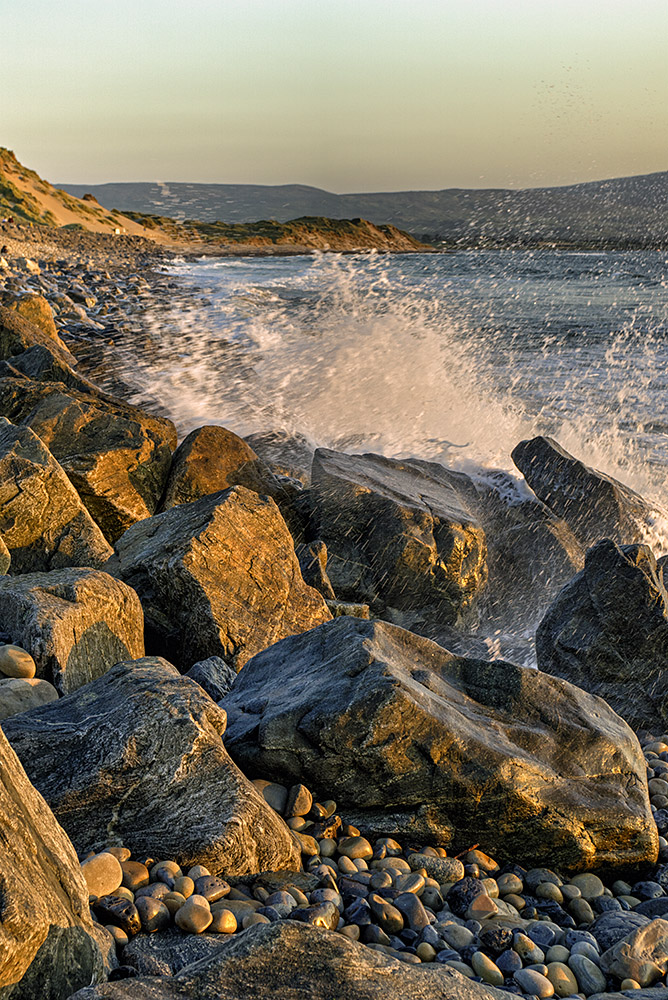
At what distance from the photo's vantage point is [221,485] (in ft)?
20.0

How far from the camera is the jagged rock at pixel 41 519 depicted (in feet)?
15.3

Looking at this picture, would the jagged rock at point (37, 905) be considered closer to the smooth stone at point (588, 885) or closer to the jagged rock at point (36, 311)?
the smooth stone at point (588, 885)

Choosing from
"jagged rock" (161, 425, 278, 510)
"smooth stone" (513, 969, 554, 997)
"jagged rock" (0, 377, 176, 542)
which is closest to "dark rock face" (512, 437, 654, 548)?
"jagged rock" (161, 425, 278, 510)

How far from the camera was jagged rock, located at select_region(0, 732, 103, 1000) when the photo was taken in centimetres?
167

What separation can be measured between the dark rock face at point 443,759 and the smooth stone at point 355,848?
8 cm

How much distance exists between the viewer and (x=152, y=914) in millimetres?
2225

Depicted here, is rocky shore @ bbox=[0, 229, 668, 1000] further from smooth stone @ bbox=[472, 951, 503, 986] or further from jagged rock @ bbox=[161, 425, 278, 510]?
jagged rock @ bbox=[161, 425, 278, 510]

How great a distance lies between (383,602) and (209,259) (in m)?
39.7

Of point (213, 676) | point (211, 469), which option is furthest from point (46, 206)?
point (213, 676)

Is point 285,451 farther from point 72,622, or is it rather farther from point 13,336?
Result: point 72,622

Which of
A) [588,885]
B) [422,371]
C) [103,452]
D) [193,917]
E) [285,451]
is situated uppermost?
[422,371]

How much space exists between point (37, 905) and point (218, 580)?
8.52 ft

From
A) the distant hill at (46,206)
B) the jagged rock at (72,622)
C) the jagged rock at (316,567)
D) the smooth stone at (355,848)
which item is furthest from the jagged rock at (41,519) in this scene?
the distant hill at (46,206)

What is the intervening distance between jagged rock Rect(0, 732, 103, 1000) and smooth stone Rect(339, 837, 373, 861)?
3.74ft
